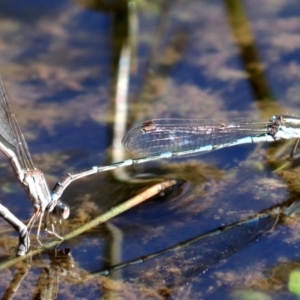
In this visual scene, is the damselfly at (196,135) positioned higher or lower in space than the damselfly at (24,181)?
higher

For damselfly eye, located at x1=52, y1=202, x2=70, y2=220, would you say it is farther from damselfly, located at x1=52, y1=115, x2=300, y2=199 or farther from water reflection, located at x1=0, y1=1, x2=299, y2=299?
damselfly, located at x1=52, y1=115, x2=300, y2=199

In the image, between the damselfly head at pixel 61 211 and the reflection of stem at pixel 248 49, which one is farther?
the reflection of stem at pixel 248 49

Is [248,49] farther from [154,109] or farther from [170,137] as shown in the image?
[170,137]

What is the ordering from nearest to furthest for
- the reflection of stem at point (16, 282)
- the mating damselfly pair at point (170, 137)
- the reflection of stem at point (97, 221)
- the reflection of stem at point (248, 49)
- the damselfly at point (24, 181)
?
1. the reflection of stem at point (16, 282)
2. the reflection of stem at point (97, 221)
3. the damselfly at point (24, 181)
4. the mating damselfly pair at point (170, 137)
5. the reflection of stem at point (248, 49)

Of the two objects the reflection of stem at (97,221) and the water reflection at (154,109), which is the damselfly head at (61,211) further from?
the reflection of stem at (97,221)

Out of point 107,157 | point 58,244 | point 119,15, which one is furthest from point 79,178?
point 119,15

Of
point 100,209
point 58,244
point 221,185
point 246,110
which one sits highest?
point 246,110

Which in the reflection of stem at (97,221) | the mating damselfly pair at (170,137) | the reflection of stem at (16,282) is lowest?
the reflection of stem at (16,282)

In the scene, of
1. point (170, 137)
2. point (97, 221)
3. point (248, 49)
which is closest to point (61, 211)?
point (97, 221)

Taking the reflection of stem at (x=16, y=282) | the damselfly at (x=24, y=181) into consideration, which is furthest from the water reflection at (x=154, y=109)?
the damselfly at (x=24, y=181)

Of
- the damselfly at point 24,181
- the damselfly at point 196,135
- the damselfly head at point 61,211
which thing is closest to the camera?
the damselfly at point 24,181

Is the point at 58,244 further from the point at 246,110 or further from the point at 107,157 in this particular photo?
the point at 246,110
